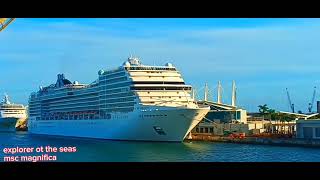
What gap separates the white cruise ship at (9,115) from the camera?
89.6ft

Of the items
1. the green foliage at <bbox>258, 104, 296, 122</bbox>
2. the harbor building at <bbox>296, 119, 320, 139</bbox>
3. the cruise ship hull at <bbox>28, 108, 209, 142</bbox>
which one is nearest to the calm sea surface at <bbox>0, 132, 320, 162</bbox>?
the cruise ship hull at <bbox>28, 108, 209, 142</bbox>

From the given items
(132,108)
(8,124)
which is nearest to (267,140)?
(132,108)

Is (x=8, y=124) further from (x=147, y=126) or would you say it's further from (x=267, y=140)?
(x=267, y=140)

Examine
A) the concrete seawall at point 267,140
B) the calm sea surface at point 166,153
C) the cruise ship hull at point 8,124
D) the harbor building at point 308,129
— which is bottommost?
the calm sea surface at point 166,153

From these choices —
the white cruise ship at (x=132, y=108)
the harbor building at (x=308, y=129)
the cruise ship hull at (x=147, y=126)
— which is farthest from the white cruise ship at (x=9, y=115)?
the harbor building at (x=308, y=129)

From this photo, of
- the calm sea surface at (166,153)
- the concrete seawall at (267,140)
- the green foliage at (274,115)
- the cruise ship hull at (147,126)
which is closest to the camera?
the calm sea surface at (166,153)

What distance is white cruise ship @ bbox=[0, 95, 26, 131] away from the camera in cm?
2730

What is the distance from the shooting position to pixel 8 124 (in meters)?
27.5

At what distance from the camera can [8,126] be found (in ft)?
90.4

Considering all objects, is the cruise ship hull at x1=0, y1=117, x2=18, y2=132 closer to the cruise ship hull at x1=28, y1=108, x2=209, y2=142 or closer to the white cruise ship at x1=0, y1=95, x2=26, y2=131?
the white cruise ship at x1=0, y1=95, x2=26, y2=131

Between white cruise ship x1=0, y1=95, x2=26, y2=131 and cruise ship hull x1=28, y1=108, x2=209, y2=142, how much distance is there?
10114 millimetres

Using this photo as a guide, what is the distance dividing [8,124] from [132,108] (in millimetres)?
12022

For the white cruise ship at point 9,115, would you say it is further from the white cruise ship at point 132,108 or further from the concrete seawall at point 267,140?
the concrete seawall at point 267,140
